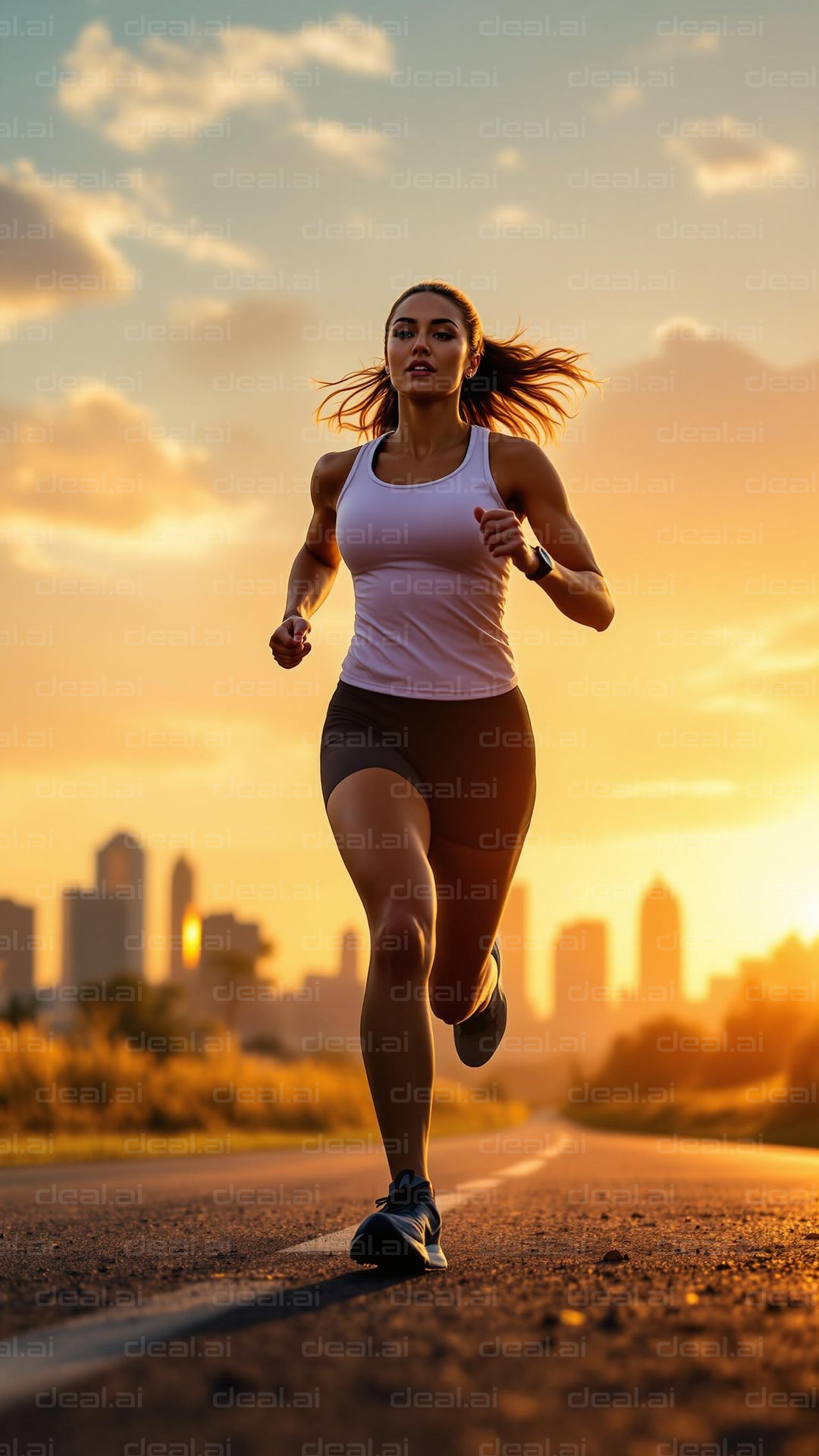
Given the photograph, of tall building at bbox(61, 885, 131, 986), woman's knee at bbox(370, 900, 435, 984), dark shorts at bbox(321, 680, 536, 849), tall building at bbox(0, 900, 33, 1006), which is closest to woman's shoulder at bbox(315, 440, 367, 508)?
dark shorts at bbox(321, 680, 536, 849)

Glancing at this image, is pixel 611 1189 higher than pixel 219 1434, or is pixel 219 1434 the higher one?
pixel 219 1434

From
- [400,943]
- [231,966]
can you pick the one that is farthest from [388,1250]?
[231,966]

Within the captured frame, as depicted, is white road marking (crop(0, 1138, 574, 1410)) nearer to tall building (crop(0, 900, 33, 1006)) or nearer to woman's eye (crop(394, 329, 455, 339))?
woman's eye (crop(394, 329, 455, 339))

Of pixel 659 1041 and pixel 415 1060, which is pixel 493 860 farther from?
pixel 659 1041

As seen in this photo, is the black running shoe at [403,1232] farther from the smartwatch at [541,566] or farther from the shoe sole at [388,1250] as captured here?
the smartwatch at [541,566]

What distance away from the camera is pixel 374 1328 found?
2371 mm

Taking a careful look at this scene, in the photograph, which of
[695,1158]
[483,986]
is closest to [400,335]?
[483,986]

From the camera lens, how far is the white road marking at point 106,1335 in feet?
6.82

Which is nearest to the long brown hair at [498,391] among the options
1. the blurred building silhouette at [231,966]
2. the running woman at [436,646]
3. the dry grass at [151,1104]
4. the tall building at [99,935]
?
the running woman at [436,646]

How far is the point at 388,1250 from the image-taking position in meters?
3.26

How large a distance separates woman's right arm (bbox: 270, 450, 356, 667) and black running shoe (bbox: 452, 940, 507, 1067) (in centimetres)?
144

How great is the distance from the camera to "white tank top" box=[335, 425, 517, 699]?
14.6ft

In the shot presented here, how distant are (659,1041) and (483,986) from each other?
347 feet

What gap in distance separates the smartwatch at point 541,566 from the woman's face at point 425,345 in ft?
2.59
